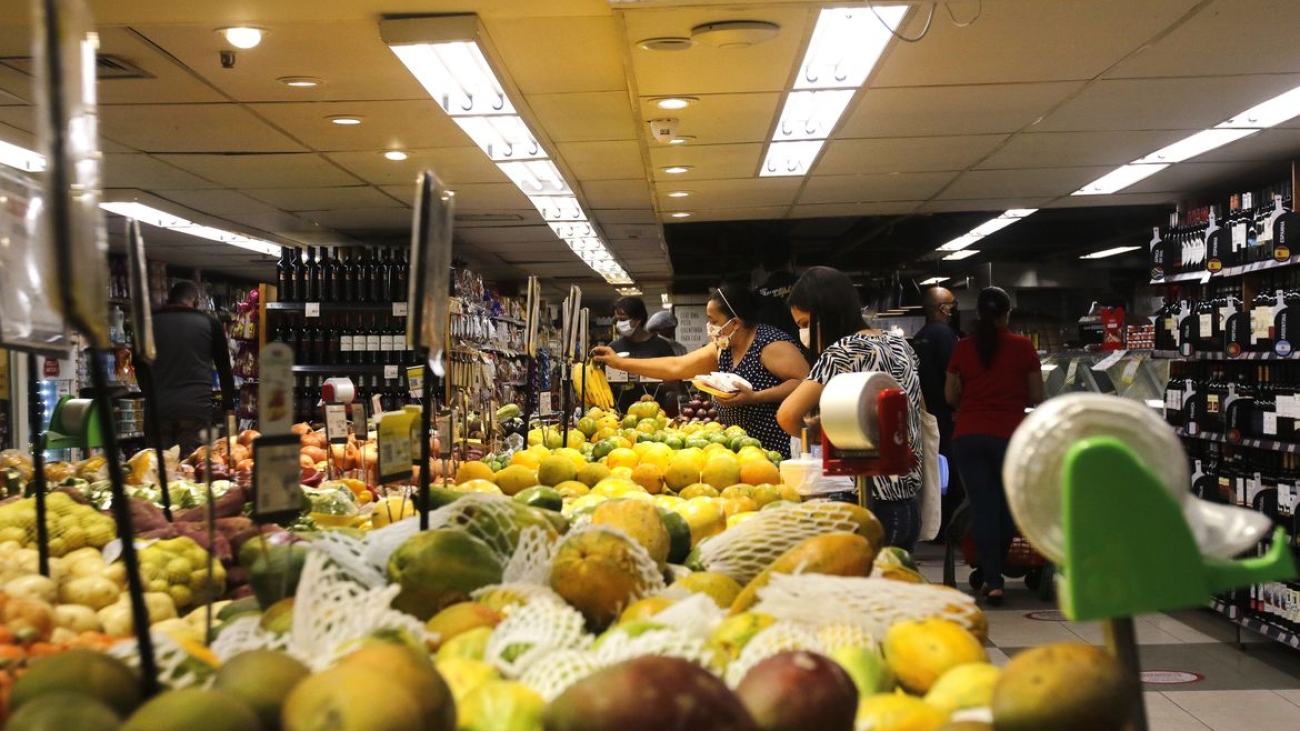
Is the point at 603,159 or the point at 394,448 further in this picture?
the point at 603,159

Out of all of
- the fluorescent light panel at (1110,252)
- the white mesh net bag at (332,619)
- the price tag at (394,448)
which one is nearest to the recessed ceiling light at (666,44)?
the price tag at (394,448)

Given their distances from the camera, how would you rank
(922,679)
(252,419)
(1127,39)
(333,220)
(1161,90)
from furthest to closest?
1. (252,419)
2. (333,220)
3. (1161,90)
4. (1127,39)
5. (922,679)

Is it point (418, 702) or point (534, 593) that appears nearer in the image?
point (418, 702)

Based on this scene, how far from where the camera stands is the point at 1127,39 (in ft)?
14.0

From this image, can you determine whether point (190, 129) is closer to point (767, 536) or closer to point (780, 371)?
point (780, 371)

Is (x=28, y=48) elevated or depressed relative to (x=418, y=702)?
elevated

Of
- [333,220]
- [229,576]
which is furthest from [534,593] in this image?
[333,220]

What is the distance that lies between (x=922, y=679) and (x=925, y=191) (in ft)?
23.4

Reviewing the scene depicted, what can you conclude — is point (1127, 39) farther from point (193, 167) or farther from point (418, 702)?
point (193, 167)

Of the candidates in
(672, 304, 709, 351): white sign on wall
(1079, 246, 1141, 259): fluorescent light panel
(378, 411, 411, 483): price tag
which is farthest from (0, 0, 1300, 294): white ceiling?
(672, 304, 709, 351): white sign on wall

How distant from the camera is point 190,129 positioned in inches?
224

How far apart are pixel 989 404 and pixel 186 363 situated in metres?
4.83

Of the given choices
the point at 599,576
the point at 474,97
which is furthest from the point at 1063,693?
the point at 474,97

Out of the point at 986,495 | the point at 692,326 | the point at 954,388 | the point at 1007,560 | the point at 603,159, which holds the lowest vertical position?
the point at 1007,560
